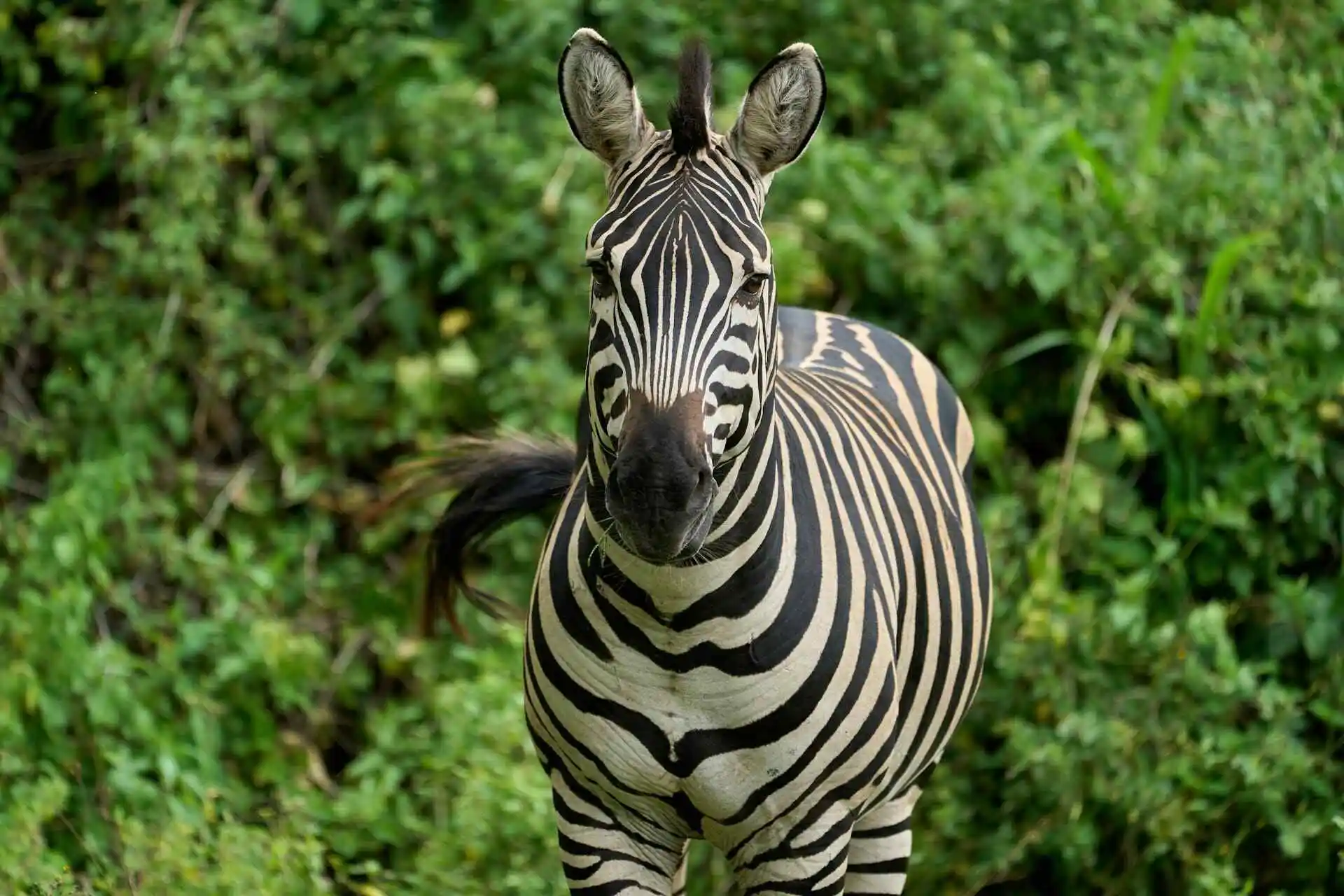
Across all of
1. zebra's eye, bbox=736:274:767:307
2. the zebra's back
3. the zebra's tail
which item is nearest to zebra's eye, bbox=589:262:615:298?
zebra's eye, bbox=736:274:767:307

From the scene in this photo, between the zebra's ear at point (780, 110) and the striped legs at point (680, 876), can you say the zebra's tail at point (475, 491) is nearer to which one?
the striped legs at point (680, 876)

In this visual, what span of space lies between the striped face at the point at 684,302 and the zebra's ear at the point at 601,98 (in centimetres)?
14

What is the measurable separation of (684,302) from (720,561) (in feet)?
1.61

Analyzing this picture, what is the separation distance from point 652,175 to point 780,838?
1.23 m

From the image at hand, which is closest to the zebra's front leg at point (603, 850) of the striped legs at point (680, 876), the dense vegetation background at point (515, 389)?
the striped legs at point (680, 876)

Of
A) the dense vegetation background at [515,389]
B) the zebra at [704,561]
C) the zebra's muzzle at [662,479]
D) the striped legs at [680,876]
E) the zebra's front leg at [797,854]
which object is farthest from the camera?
the dense vegetation background at [515,389]

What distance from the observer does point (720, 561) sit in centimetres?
311

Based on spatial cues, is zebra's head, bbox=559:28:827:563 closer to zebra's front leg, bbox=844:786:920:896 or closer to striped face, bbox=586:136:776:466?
striped face, bbox=586:136:776:466

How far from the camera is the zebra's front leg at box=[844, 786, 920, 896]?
13.8ft

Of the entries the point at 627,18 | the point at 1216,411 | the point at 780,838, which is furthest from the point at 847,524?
the point at 627,18

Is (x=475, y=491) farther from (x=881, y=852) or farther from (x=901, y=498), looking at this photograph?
(x=881, y=852)

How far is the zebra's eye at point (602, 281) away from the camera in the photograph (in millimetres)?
2967

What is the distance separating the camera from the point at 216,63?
696cm

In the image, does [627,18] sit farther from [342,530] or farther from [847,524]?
[847,524]
